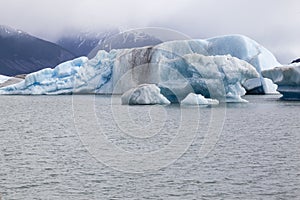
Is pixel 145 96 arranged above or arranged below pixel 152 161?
above

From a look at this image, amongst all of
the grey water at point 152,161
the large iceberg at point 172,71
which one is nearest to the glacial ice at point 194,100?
the large iceberg at point 172,71

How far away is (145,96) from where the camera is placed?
4441 centimetres

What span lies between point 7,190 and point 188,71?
34255 millimetres

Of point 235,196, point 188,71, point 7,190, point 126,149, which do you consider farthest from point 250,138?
point 188,71

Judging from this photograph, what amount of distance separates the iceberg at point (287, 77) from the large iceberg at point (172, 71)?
1.98 metres

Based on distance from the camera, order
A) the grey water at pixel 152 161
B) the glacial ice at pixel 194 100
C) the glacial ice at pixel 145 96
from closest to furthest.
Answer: the grey water at pixel 152 161
the glacial ice at pixel 194 100
the glacial ice at pixel 145 96

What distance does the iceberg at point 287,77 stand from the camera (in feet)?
149

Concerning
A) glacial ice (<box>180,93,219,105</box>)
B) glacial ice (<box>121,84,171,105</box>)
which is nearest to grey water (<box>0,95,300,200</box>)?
glacial ice (<box>180,93,219,105</box>)

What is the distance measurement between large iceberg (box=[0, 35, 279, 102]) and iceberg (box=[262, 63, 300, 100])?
1.98m

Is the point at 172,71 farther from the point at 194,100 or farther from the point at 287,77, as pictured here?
the point at 287,77

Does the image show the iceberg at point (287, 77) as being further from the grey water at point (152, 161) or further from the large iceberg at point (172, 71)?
the grey water at point (152, 161)

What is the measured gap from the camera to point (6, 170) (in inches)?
614

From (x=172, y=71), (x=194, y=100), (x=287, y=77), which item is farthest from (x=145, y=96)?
(x=287, y=77)

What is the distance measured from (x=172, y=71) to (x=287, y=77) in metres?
11.5
